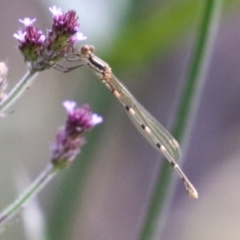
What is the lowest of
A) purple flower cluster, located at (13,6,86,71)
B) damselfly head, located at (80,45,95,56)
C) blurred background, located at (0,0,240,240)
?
blurred background, located at (0,0,240,240)

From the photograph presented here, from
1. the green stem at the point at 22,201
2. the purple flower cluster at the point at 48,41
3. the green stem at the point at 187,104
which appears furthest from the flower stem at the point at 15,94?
the green stem at the point at 187,104

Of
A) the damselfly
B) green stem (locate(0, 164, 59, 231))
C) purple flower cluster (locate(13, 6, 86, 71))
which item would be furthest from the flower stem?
the damselfly

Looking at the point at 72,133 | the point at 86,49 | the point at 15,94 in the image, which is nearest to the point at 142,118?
the point at 86,49

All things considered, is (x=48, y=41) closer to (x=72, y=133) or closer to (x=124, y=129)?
(x=72, y=133)

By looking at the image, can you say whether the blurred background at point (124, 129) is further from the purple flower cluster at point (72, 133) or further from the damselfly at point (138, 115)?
the purple flower cluster at point (72, 133)

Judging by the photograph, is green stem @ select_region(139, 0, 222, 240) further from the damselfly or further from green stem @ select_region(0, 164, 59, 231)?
green stem @ select_region(0, 164, 59, 231)

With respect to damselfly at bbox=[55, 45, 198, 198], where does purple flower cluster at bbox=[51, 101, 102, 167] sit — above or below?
above

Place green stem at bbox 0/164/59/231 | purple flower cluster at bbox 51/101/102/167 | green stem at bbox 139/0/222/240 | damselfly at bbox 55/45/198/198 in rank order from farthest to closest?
damselfly at bbox 55/45/198/198
green stem at bbox 139/0/222/240
purple flower cluster at bbox 51/101/102/167
green stem at bbox 0/164/59/231
